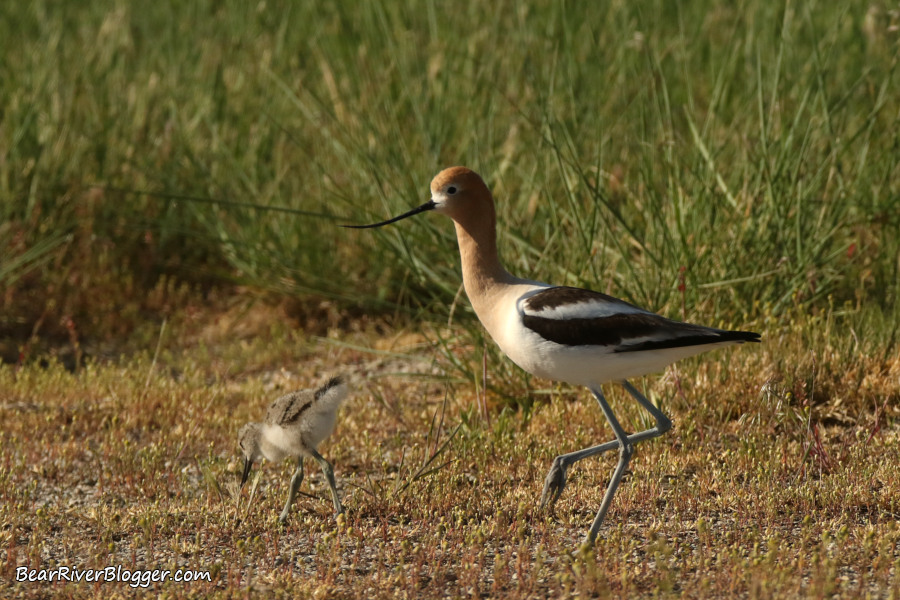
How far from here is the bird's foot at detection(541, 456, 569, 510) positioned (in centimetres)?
459

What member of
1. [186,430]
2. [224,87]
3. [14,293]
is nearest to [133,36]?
[224,87]

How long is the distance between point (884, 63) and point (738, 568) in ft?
17.2

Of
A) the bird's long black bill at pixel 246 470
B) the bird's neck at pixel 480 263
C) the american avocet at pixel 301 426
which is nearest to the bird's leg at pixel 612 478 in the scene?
the bird's neck at pixel 480 263

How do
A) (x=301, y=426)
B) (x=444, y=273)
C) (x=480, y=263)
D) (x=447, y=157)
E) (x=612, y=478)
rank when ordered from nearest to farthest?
(x=612, y=478)
(x=301, y=426)
(x=480, y=263)
(x=444, y=273)
(x=447, y=157)

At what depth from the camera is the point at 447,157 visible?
25.8 ft

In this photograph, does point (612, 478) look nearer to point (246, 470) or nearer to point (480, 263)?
point (480, 263)

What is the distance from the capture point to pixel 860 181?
6.69 meters

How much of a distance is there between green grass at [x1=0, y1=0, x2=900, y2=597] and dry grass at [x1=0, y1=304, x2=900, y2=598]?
0.02 metres

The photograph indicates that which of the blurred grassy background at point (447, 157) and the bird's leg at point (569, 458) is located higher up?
the blurred grassy background at point (447, 157)

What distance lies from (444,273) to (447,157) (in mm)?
1076

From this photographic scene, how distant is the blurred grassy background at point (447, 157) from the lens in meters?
6.40

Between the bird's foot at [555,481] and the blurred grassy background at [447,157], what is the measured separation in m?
1.72

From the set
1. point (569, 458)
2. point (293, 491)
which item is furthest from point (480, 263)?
point (293, 491)

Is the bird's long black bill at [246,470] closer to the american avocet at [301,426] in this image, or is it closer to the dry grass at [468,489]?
the american avocet at [301,426]
